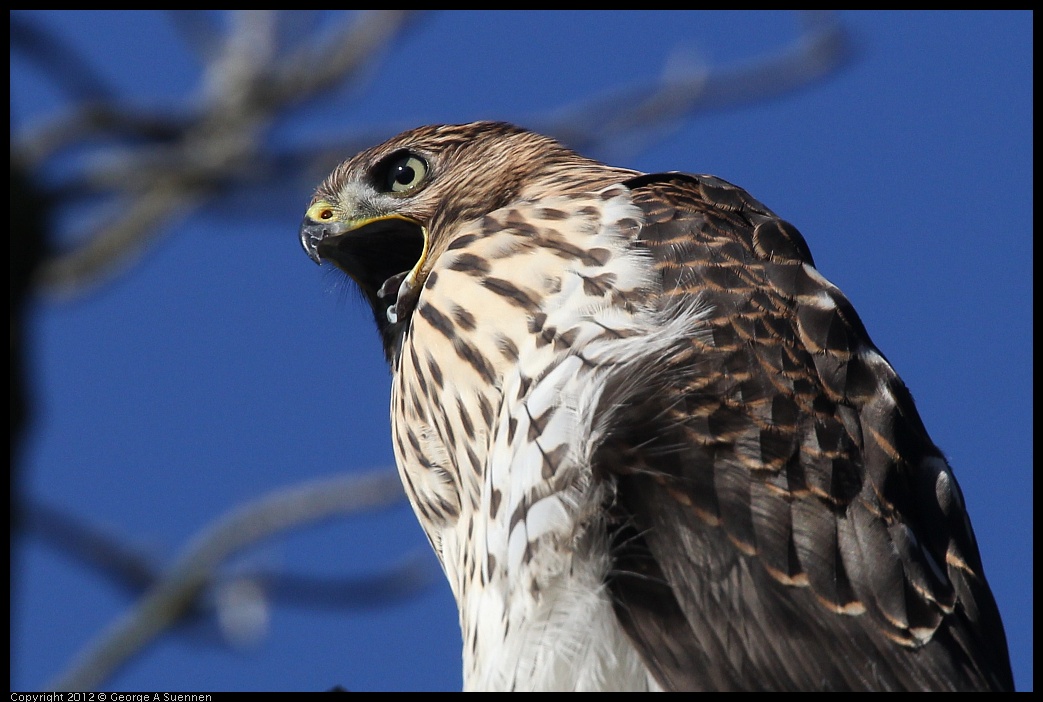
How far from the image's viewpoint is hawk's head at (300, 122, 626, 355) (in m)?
3.79

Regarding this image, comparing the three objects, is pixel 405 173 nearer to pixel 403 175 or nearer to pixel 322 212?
pixel 403 175

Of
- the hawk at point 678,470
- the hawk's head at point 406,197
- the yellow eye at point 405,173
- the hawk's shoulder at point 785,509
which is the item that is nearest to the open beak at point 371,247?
the hawk's head at point 406,197

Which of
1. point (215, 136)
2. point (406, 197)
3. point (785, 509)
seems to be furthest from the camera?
point (215, 136)

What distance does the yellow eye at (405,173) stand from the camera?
393cm

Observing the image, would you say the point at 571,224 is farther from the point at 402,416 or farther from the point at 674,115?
the point at 674,115

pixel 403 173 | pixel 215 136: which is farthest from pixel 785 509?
pixel 215 136

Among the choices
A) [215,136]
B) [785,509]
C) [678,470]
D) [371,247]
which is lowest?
[785,509]

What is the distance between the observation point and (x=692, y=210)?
10.8ft

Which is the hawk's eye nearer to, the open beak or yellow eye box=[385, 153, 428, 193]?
yellow eye box=[385, 153, 428, 193]

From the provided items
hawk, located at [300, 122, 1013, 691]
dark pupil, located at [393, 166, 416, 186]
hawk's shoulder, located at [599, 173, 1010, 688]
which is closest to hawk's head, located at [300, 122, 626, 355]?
dark pupil, located at [393, 166, 416, 186]

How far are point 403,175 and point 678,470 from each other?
5.03 feet

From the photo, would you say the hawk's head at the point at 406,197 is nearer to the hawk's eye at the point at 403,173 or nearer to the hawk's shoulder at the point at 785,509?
the hawk's eye at the point at 403,173

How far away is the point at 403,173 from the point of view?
3.97 m
